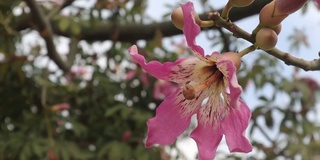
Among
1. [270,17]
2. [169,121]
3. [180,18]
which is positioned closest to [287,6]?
[270,17]

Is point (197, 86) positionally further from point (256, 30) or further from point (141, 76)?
point (141, 76)

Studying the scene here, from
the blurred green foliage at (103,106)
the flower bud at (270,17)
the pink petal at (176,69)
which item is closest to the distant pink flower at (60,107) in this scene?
the blurred green foliage at (103,106)

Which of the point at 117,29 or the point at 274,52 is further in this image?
the point at 117,29

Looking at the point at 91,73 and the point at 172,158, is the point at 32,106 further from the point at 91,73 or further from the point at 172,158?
the point at 172,158

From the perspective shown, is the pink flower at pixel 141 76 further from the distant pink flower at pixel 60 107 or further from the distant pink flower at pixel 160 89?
the distant pink flower at pixel 60 107

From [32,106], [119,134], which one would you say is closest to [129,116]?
[119,134]

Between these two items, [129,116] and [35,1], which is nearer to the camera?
[35,1]
